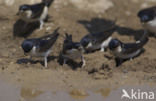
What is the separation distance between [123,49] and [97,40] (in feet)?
2.63

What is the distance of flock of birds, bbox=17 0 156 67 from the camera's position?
315 inches

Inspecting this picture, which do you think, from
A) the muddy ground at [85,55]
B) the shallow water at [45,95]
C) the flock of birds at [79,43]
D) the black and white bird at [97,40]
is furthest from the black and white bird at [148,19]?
the shallow water at [45,95]

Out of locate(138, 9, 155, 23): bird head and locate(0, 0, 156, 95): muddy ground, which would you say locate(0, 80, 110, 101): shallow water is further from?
locate(138, 9, 155, 23): bird head

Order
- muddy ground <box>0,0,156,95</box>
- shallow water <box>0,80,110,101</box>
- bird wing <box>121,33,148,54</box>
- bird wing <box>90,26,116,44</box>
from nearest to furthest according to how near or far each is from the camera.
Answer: shallow water <box>0,80,110,101</box>, muddy ground <box>0,0,156,95</box>, bird wing <box>121,33,148,54</box>, bird wing <box>90,26,116,44</box>

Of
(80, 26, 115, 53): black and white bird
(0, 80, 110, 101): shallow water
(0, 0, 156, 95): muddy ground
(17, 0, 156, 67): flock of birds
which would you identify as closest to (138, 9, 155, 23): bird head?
(17, 0, 156, 67): flock of birds

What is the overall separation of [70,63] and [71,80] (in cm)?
102

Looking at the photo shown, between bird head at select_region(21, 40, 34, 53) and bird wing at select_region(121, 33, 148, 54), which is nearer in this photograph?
bird head at select_region(21, 40, 34, 53)

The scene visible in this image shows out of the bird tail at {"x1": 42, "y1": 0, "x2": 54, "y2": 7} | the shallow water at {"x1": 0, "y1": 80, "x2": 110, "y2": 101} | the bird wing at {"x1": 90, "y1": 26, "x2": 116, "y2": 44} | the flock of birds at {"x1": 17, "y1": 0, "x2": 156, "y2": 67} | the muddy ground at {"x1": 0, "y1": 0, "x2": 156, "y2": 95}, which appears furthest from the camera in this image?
the bird tail at {"x1": 42, "y1": 0, "x2": 54, "y2": 7}

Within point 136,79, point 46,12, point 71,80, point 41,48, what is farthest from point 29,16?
point 136,79

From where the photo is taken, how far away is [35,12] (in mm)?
9648

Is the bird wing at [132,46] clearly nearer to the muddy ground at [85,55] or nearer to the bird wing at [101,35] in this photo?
the muddy ground at [85,55]

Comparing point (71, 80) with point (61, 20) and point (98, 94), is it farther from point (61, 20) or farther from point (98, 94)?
point (61, 20)

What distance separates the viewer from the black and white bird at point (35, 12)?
945cm

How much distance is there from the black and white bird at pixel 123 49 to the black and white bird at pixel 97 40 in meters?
0.60
